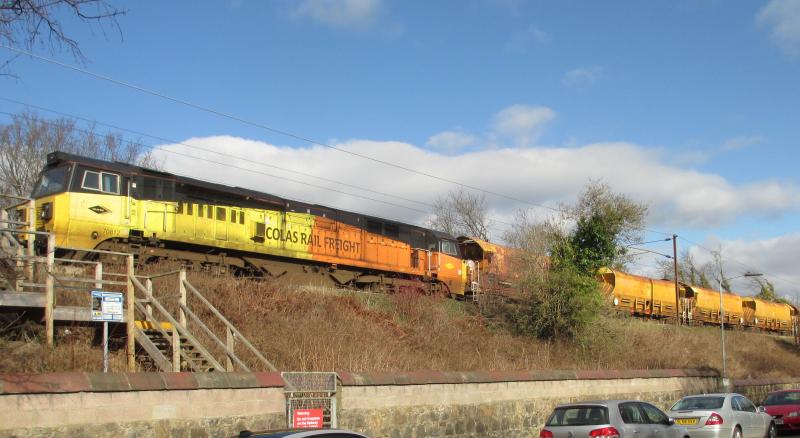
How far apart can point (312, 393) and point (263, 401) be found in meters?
1.00

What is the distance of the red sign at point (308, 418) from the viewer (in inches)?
496

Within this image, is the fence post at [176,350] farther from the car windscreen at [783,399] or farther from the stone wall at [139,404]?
the car windscreen at [783,399]

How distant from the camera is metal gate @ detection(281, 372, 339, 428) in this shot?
41.4 feet

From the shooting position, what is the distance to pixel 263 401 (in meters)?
12.2

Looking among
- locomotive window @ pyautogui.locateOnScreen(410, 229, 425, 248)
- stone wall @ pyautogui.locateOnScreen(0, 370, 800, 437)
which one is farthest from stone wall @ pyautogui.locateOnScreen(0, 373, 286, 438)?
locomotive window @ pyautogui.locateOnScreen(410, 229, 425, 248)

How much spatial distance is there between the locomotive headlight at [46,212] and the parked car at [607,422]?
47.3 feet

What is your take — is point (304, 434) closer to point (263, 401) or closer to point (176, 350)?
point (263, 401)

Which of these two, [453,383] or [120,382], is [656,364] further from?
[120,382]

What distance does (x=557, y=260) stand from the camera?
101ft

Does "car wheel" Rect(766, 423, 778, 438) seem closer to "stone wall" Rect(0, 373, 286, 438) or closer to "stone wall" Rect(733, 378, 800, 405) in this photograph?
"stone wall" Rect(733, 378, 800, 405)

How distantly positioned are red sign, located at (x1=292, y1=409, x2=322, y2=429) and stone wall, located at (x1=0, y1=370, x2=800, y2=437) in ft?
0.87

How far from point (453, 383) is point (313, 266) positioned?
12094 mm

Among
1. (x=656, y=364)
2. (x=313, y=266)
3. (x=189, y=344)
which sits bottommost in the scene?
(x=656, y=364)

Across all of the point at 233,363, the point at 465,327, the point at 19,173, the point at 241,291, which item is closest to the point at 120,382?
the point at 233,363
